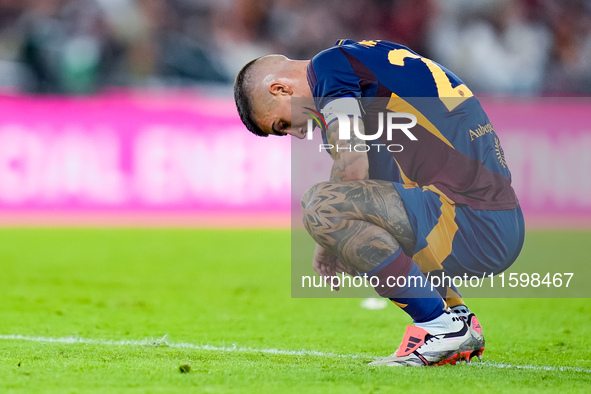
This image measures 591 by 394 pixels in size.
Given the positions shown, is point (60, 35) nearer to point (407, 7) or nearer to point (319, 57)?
point (407, 7)

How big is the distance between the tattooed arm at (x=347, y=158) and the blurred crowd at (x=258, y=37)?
275 inches

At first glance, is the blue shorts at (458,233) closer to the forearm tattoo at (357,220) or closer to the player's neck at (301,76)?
the forearm tattoo at (357,220)

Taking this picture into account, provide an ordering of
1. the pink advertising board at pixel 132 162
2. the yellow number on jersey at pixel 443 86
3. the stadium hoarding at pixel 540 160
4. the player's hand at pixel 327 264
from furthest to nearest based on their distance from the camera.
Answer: the pink advertising board at pixel 132 162 → the stadium hoarding at pixel 540 160 → the player's hand at pixel 327 264 → the yellow number on jersey at pixel 443 86

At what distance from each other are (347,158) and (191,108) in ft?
22.2

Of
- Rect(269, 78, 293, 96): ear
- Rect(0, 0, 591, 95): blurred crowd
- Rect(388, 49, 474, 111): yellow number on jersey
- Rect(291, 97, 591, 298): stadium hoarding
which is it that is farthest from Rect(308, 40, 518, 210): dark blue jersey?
Rect(0, 0, 591, 95): blurred crowd

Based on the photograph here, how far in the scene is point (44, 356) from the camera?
343cm

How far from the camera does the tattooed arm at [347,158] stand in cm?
318

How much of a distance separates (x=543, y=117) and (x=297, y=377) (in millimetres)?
7252

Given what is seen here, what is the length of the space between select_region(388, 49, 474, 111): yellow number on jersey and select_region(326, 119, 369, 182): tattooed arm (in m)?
0.41

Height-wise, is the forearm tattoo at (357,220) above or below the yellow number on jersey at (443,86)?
below

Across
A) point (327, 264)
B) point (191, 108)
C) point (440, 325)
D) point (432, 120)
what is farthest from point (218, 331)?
point (191, 108)

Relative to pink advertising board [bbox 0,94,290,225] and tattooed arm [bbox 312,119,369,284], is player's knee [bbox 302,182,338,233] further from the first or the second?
pink advertising board [bbox 0,94,290,225]

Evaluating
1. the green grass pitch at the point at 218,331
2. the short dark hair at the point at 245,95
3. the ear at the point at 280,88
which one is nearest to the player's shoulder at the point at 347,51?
the ear at the point at 280,88

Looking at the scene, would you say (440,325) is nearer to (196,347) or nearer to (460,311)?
(460,311)
